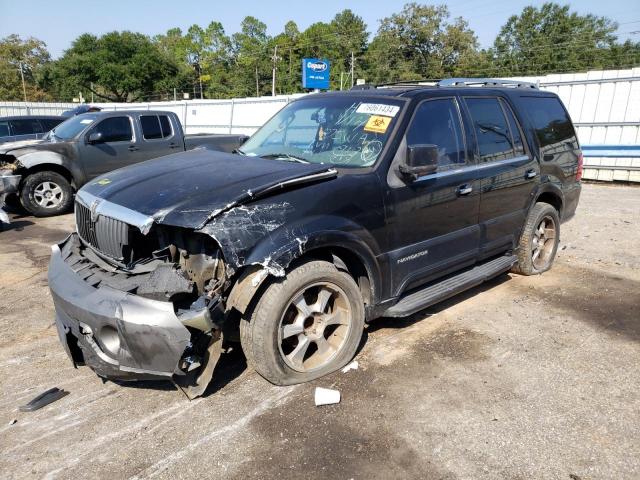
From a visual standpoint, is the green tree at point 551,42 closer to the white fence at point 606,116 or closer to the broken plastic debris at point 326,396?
the white fence at point 606,116

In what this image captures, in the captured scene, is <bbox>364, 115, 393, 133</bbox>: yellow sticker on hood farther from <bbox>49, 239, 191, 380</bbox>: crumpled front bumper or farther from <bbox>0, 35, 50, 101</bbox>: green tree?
<bbox>0, 35, 50, 101</bbox>: green tree

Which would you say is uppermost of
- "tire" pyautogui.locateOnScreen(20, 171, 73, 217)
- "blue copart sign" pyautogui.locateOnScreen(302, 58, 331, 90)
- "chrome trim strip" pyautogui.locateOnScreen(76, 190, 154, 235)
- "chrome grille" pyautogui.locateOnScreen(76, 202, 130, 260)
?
"blue copart sign" pyautogui.locateOnScreen(302, 58, 331, 90)

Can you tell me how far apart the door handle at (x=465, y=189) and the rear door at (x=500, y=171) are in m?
0.22

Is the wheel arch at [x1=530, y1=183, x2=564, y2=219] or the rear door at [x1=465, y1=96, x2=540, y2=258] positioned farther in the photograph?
the wheel arch at [x1=530, y1=183, x2=564, y2=219]

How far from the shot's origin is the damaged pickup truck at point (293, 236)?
2717 mm

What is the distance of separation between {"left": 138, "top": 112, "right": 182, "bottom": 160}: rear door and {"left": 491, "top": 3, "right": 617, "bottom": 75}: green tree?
2423 inches

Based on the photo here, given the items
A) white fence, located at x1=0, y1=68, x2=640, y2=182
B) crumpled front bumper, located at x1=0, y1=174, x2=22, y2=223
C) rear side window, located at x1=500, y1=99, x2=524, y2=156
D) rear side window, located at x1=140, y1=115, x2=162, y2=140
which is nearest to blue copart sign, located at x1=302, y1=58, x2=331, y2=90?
white fence, located at x1=0, y1=68, x2=640, y2=182

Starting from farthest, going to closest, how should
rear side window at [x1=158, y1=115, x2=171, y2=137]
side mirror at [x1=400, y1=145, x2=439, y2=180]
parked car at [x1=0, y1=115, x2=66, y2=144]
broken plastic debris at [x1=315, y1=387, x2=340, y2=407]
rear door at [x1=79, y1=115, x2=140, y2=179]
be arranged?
parked car at [x1=0, y1=115, x2=66, y2=144] → rear side window at [x1=158, y1=115, x2=171, y2=137] → rear door at [x1=79, y1=115, x2=140, y2=179] → side mirror at [x1=400, y1=145, x2=439, y2=180] → broken plastic debris at [x1=315, y1=387, x2=340, y2=407]

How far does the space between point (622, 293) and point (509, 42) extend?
7694 cm

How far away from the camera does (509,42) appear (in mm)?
71000

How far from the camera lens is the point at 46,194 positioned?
8.75m

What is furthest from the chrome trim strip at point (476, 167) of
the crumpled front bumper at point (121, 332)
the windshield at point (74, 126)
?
the windshield at point (74, 126)

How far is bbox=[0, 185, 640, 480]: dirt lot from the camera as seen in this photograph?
2480mm

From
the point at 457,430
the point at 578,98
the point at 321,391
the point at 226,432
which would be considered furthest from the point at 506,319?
the point at 578,98
